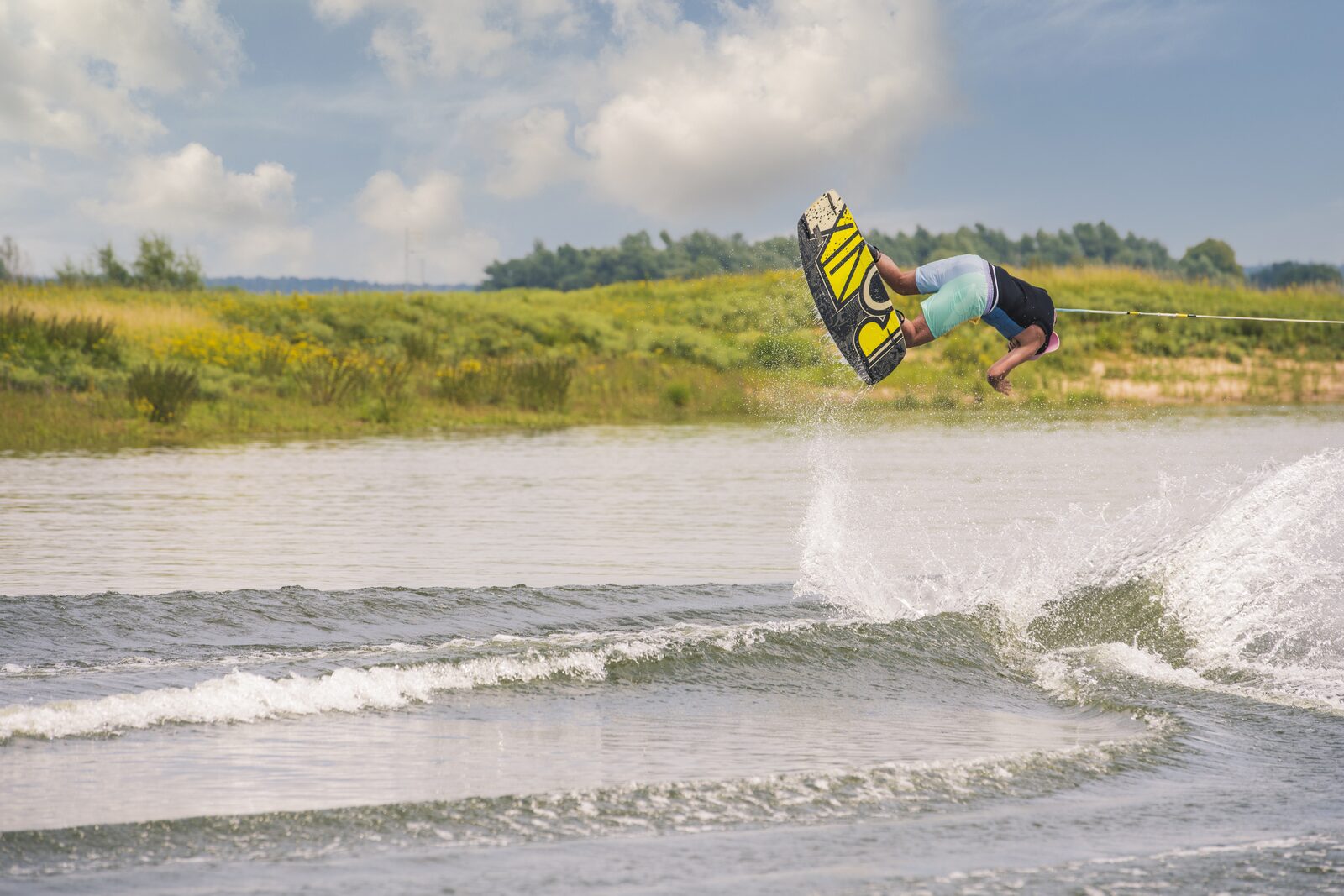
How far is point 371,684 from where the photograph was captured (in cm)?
620

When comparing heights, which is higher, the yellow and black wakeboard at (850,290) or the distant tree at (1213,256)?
the distant tree at (1213,256)

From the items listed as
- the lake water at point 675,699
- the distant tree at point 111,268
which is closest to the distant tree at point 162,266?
the distant tree at point 111,268

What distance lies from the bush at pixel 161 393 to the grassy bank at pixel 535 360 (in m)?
0.03

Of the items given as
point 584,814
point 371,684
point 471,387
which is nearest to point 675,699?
point 371,684

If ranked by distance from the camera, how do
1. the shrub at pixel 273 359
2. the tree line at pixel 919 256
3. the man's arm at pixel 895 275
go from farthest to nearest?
the tree line at pixel 919 256, the shrub at pixel 273 359, the man's arm at pixel 895 275

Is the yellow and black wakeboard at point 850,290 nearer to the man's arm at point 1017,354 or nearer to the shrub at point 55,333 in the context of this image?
the man's arm at point 1017,354

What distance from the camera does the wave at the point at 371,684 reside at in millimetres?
5469

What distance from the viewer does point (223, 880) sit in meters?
3.95

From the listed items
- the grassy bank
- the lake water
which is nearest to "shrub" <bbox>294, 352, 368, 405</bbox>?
the grassy bank

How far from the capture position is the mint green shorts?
770cm

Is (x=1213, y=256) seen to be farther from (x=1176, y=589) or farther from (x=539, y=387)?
(x=1176, y=589)

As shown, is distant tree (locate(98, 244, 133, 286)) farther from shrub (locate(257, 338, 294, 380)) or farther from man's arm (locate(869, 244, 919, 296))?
man's arm (locate(869, 244, 919, 296))

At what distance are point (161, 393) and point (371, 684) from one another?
17984 millimetres

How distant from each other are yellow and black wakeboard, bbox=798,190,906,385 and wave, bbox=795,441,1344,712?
5.24 ft
